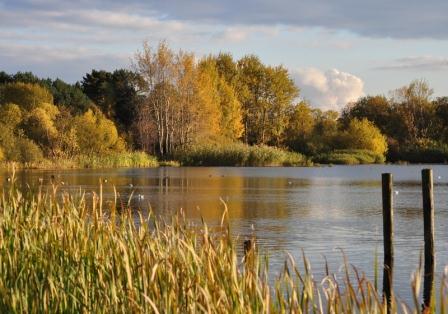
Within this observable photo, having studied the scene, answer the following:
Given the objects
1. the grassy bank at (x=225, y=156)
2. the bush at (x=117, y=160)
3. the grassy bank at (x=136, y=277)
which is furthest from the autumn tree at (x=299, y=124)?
the grassy bank at (x=136, y=277)

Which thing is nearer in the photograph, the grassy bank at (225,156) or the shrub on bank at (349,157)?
the grassy bank at (225,156)

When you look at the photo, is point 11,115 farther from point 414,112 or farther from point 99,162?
point 414,112

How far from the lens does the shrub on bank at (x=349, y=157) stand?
207 ft

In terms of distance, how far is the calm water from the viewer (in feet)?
47.9

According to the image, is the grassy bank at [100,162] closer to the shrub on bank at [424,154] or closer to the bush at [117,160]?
the bush at [117,160]

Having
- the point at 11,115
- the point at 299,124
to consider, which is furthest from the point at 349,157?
the point at 11,115

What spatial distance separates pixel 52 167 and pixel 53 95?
12938mm

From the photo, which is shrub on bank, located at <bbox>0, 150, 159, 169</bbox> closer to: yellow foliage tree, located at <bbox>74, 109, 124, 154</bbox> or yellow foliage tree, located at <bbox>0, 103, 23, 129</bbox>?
yellow foliage tree, located at <bbox>74, 109, 124, 154</bbox>

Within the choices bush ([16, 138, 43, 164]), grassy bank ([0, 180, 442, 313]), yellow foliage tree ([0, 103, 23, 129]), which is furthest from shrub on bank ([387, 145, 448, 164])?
grassy bank ([0, 180, 442, 313])

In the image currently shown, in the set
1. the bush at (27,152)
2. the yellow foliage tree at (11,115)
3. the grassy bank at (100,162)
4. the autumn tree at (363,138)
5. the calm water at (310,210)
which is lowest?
the calm water at (310,210)

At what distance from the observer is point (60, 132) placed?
5159cm

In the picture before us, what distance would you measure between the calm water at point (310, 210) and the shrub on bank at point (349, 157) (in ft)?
69.3

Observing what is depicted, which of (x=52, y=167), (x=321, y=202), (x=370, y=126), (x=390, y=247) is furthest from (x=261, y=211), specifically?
(x=370, y=126)

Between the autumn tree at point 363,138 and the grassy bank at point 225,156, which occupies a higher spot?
the autumn tree at point 363,138
